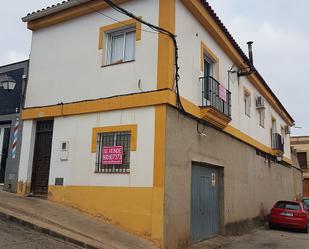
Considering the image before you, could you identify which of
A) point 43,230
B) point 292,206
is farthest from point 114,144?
point 292,206

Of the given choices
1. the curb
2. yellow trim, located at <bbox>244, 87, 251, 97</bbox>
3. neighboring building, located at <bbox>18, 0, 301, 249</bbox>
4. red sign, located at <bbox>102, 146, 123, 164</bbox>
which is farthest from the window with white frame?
yellow trim, located at <bbox>244, 87, 251, 97</bbox>

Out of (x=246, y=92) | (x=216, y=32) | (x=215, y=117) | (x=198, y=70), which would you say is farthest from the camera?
(x=246, y=92)

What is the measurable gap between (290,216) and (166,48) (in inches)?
411

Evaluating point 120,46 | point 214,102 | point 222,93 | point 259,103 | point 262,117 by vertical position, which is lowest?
point 214,102

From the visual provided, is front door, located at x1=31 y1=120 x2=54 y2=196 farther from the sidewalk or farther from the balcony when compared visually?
the balcony

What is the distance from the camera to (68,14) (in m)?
11.7

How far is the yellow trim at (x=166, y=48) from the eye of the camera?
9609 mm

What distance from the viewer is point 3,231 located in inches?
306

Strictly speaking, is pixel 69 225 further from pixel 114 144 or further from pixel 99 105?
pixel 99 105

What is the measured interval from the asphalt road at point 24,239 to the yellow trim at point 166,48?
437 centimetres

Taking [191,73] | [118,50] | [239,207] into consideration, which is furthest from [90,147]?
[239,207]

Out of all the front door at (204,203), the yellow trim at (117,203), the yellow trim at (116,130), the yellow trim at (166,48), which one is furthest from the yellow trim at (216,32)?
the yellow trim at (117,203)

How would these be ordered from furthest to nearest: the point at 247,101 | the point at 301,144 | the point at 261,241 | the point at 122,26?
the point at 301,144 → the point at 247,101 → the point at 261,241 → the point at 122,26

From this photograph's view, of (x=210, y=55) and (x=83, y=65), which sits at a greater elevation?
(x=210, y=55)
